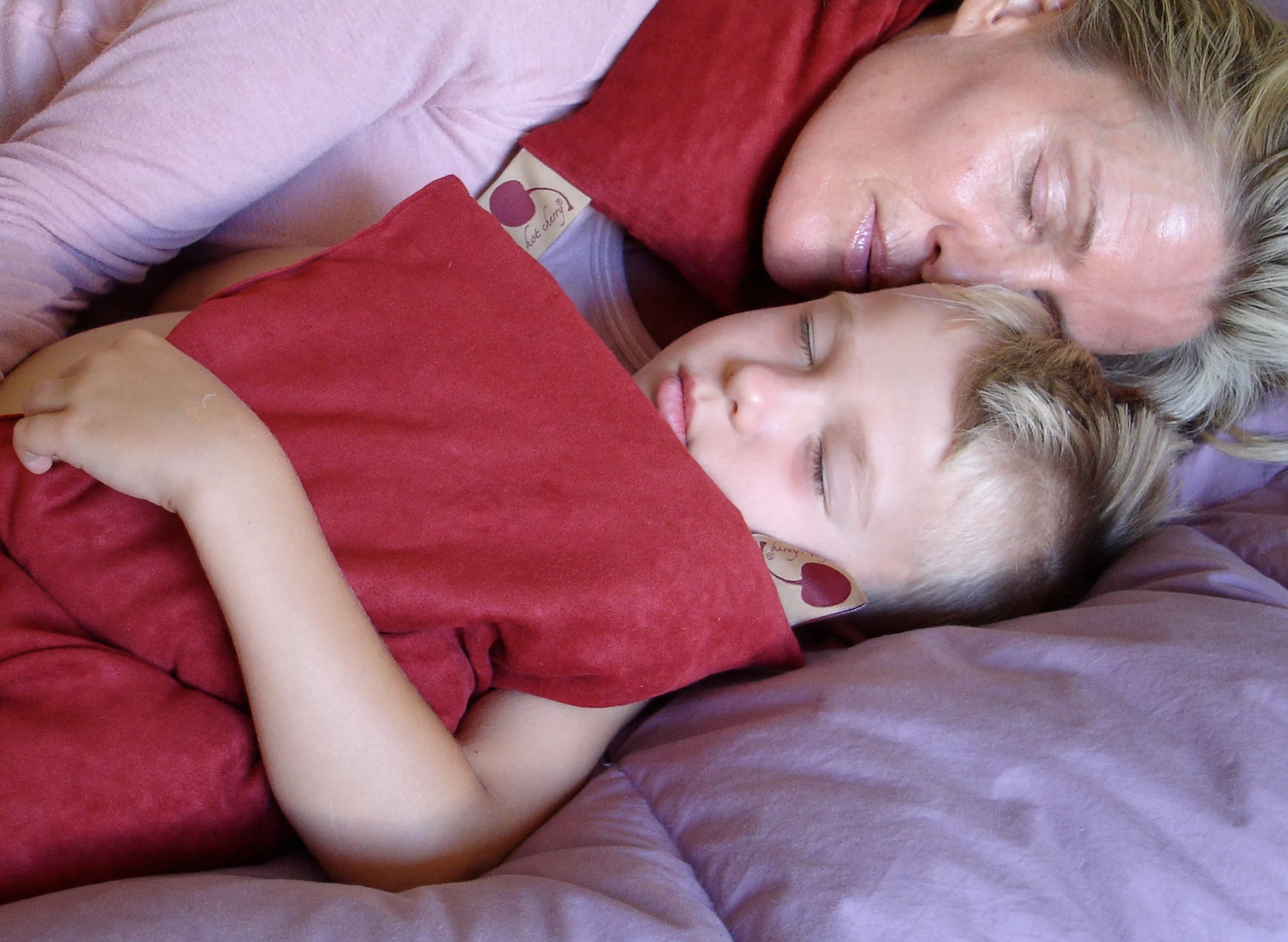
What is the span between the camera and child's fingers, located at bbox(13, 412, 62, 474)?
0.75m

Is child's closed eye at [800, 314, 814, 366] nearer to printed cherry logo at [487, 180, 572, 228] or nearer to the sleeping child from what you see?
the sleeping child

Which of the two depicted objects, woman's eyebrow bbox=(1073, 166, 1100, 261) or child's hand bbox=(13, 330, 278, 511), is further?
woman's eyebrow bbox=(1073, 166, 1100, 261)

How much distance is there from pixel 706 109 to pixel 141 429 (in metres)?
0.85

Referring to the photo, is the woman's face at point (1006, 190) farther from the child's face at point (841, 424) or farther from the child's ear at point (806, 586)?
the child's ear at point (806, 586)

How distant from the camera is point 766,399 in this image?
1055mm

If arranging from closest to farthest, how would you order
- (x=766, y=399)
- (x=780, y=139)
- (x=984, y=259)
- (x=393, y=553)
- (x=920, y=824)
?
(x=920, y=824), (x=393, y=553), (x=766, y=399), (x=984, y=259), (x=780, y=139)

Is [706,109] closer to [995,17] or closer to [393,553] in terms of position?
[995,17]

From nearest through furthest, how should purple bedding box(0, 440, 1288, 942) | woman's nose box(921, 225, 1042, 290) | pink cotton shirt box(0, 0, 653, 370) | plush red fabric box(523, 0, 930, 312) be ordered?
purple bedding box(0, 440, 1288, 942) < pink cotton shirt box(0, 0, 653, 370) < woman's nose box(921, 225, 1042, 290) < plush red fabric box(523, 0, 930, 312)

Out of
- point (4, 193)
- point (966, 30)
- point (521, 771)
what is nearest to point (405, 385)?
point (521, 771)

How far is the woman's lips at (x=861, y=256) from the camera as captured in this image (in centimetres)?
123

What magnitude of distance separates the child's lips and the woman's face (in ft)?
0.97

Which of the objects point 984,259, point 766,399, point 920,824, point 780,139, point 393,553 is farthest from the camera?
point 780,139

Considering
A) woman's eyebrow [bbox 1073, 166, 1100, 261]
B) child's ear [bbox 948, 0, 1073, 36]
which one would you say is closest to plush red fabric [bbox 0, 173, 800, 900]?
woman's eyebrow [bbox 1073, 166, 1100, 261]

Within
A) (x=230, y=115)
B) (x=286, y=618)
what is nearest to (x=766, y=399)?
(x=286, y=618)
